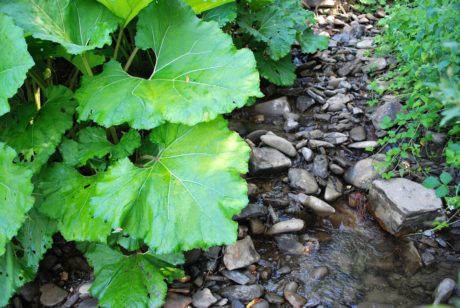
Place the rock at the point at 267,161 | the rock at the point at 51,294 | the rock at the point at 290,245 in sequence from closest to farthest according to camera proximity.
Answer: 1. the rock at the point at 51,294
2. the rock at the point at 290,245
3. the rock at the point at 267,161

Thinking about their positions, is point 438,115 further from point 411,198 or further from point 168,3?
point 168,3

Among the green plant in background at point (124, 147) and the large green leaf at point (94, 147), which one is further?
the large green leaf at point (94, 147)

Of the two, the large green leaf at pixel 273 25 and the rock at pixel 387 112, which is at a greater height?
the large green leaf at pixel 273 25

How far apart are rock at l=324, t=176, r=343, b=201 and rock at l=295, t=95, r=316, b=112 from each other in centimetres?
73

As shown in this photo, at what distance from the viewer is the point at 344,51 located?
148 inches

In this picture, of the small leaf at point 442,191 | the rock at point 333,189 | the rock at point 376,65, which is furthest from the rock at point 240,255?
the rock at point 376,65

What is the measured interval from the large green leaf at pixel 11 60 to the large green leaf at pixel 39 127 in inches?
13.3

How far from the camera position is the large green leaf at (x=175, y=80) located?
185 cm

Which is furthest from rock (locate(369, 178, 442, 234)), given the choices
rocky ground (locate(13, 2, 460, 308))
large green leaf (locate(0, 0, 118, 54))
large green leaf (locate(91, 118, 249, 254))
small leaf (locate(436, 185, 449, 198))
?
large green leaf (locate(0, 0, 118, 54))

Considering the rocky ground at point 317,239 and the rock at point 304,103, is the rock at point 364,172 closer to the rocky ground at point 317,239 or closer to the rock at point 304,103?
the rocky ground at point 317,239

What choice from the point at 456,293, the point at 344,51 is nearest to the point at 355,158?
the point at 456,293

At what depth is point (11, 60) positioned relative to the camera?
180 cm

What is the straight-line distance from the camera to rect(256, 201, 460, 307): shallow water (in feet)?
7.11

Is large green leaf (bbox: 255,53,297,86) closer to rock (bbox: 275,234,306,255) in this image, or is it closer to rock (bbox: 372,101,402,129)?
rock (bbox: 372,101,402,129)
